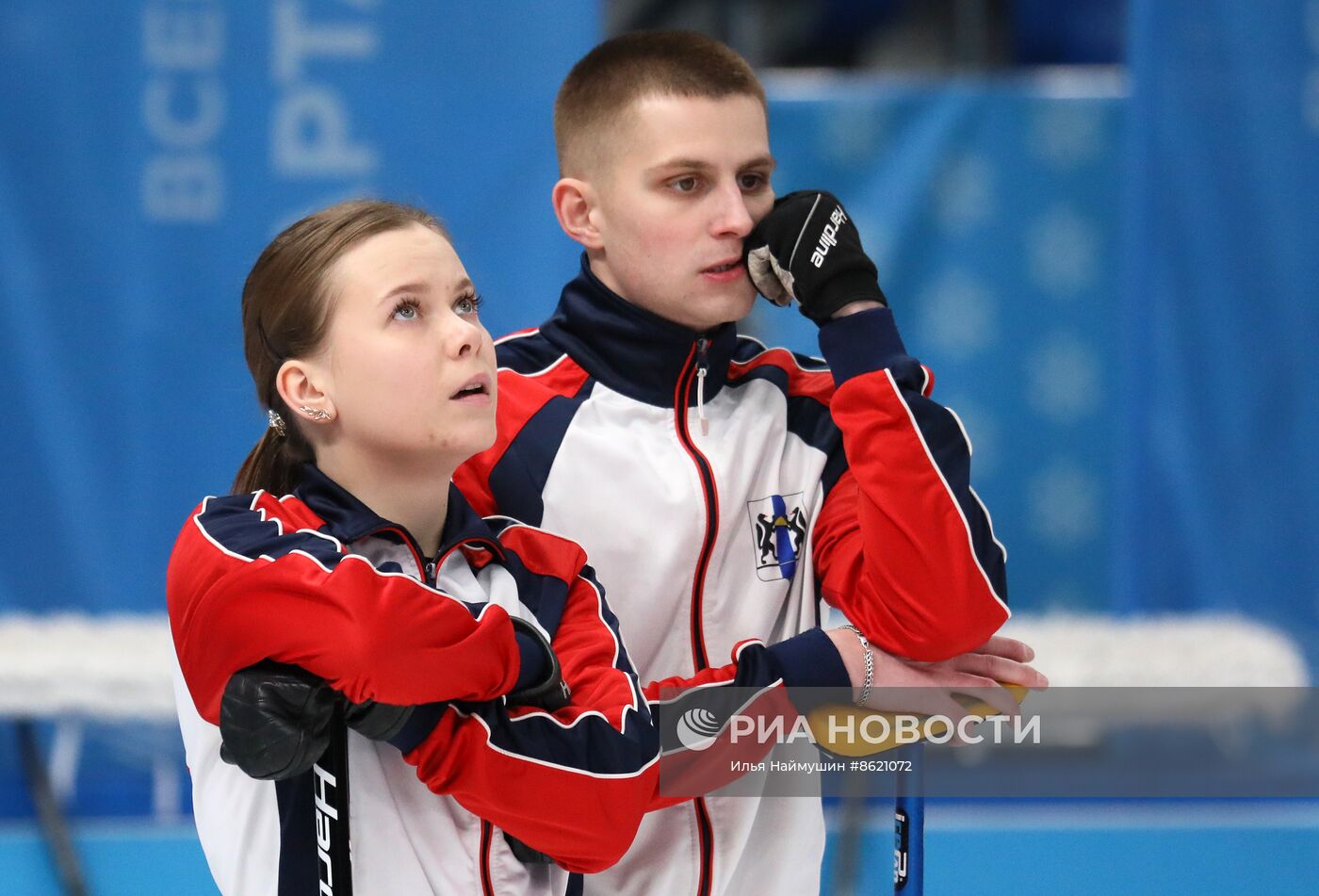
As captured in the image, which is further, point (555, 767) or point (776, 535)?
point (776, 535)

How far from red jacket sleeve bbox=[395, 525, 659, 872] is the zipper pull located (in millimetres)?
426

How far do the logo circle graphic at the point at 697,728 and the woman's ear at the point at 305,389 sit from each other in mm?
462

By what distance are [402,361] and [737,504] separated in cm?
44

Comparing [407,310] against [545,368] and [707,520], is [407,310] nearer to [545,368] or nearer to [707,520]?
[545,368]

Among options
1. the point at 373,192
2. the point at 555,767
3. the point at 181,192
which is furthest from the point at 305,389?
the point at 181,192

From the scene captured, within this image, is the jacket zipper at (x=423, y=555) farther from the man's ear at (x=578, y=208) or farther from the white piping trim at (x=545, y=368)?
the man's ear at (x=578, y=208)

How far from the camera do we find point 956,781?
114 inches

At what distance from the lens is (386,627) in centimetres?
112

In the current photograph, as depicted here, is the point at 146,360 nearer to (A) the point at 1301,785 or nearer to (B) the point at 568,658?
(B) the point at 568,658

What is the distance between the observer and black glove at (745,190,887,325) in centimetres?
147

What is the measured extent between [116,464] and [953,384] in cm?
219

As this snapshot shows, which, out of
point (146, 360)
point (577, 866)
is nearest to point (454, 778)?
point (577, 866)

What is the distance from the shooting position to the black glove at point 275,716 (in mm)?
1102

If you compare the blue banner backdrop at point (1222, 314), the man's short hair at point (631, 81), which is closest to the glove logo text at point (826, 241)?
the man's short hair at point (631, 81)
